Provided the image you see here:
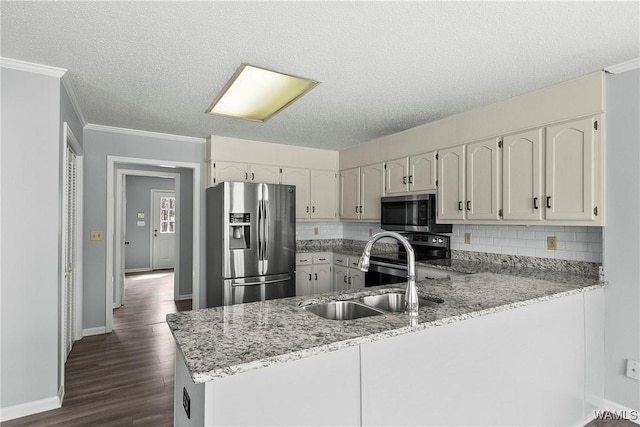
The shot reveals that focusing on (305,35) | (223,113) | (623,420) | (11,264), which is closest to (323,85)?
(305,35)

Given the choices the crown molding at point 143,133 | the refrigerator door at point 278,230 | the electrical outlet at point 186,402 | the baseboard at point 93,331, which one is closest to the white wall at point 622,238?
the electrical outlet at point 186,402

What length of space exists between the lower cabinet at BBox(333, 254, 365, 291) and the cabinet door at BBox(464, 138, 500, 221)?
5.15 ft

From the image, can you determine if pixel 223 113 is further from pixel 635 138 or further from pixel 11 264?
pixel 635 138

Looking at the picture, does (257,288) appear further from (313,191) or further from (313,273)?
(313,191)

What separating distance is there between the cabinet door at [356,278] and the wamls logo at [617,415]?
2346mm

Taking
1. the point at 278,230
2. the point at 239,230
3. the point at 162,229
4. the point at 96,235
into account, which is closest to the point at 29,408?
the point at 96,235

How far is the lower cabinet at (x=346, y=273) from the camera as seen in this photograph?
13.9 ft

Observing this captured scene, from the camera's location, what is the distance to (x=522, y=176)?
2723 mm

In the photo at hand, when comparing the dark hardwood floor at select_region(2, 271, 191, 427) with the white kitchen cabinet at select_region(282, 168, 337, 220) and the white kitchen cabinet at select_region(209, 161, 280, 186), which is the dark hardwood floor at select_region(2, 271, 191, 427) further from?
the white kitchen cabinet at select_region(282, 168, 337, 220)

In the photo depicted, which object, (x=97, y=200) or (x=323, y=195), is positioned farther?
(x=323, y=195)

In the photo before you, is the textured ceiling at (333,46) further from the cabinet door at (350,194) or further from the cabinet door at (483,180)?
the cabinet door at (350,194)

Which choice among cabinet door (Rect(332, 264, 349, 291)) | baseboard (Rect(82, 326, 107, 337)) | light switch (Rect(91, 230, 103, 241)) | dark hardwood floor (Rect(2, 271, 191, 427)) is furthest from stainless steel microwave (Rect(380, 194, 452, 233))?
baseboard (Rect(82, 326, 107, 337))

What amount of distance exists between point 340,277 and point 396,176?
1501 mm

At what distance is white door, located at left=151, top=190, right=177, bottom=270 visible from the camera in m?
8.63
